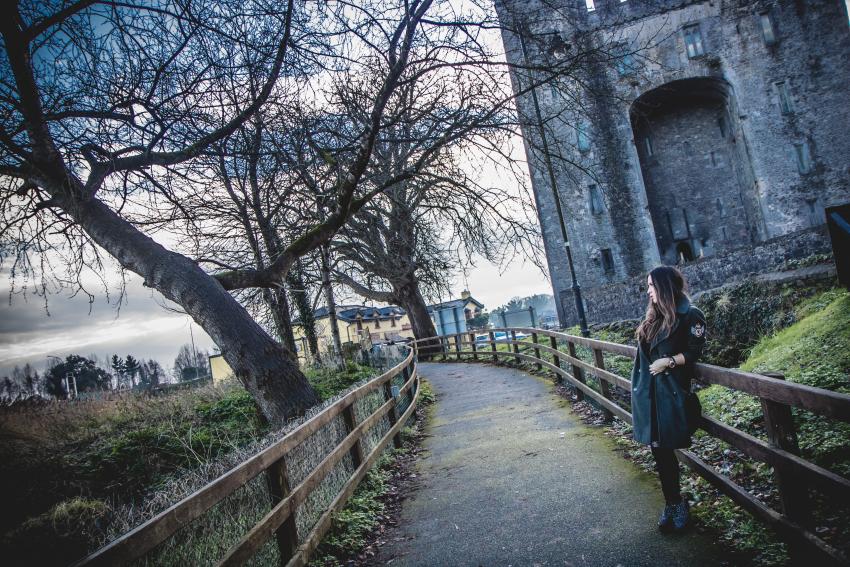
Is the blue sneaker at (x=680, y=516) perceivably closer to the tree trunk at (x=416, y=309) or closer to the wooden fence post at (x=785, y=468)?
the wooden fence post at (x=785, y=468)

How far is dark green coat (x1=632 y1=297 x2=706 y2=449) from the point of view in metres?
2.98

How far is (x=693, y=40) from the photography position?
27.6 metres

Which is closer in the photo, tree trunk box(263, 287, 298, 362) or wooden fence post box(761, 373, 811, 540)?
wooden fence post box(761, 373, 811, 540)

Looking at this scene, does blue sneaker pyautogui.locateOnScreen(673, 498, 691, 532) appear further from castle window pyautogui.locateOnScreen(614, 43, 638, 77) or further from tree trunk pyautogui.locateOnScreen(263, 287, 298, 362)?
tree trunk pyautogui.locateOnScreen(263, 287, 298, 362)

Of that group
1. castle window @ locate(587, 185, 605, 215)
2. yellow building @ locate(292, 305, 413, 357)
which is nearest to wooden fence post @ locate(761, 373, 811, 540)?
castle window @ locate(587, 185, 605, 215)

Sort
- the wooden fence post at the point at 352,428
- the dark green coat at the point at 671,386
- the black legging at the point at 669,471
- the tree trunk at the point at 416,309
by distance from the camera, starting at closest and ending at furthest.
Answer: the dark green coat at the point at 671,386
the black legging at the point at 669,471
the wooden fence post at the point at 352,428
the tree trunk at the point at 416,309

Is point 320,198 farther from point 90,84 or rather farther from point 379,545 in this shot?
point 379,545

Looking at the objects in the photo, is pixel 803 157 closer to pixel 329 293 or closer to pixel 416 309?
pixel 416 309

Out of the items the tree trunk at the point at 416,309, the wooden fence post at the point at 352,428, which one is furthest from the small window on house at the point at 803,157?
the wooden fence post at the point at 352,428

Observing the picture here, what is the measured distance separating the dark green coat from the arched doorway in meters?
29.5

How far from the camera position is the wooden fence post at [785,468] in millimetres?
2391

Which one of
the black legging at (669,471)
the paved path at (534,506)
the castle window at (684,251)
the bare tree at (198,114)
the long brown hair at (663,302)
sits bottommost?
the paved path at (534,506)

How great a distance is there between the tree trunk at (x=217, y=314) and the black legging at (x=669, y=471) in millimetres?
5024

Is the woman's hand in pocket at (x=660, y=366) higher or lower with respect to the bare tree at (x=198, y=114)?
lower
